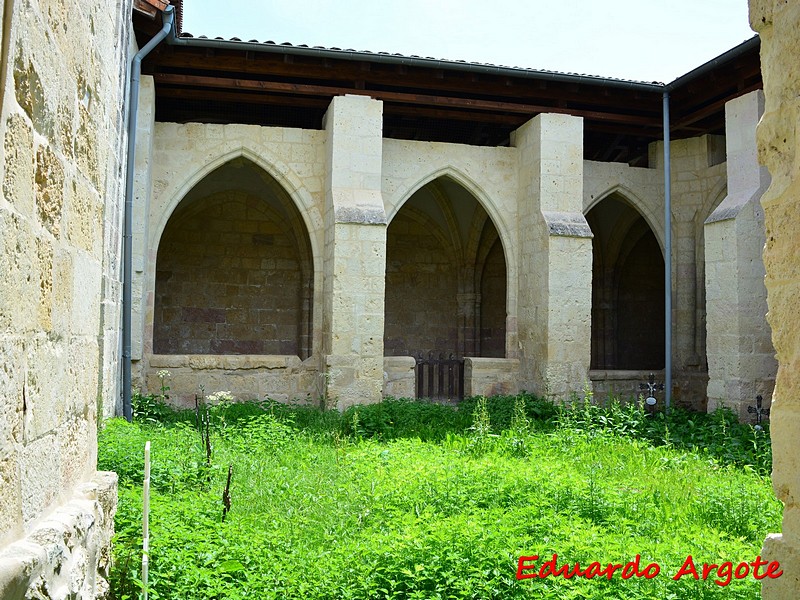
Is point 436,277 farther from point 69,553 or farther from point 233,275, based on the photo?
point 69,553

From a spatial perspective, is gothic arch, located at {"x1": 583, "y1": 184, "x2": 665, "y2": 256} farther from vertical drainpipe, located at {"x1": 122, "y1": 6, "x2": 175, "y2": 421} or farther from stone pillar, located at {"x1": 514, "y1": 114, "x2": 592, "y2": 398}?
vertical drainpipe, located at {"x1": 122, "y1": 6, "x2": 175, "y2": 421}

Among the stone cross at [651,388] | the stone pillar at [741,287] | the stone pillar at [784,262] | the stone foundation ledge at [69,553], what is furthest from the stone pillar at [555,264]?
the stone pillar at [784,262]

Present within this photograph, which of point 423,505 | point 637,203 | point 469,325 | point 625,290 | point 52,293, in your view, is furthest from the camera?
point 625,290

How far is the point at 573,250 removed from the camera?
1041 cm

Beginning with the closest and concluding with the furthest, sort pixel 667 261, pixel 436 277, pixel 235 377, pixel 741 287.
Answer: pixel 741 287 < pixel 235 377 < pixel 667 261 < pixel 436 277

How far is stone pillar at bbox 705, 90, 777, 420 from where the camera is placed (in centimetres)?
966

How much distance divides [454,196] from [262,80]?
5.66 m

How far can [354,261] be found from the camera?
985cm

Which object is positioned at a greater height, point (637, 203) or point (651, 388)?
point (637, 203)

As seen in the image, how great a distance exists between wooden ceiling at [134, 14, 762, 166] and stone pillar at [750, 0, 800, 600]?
774 cm

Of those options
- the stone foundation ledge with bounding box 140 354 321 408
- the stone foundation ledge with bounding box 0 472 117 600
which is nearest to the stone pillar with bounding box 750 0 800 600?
the stone foundation ledge with bounding box 0 472 117 600

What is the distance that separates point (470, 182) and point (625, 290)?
7033 millimetres

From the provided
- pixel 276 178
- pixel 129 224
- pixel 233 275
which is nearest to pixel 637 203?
pixel 276 178

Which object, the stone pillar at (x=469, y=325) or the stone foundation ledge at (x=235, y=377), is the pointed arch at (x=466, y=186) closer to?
the stone foundation ledge at (x=235, y=377)
